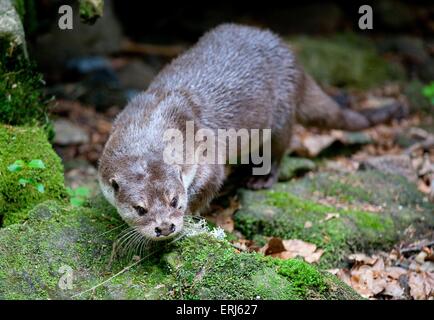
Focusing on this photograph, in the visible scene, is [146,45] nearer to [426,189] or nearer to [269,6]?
[269,6]

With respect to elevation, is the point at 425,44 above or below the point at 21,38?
below

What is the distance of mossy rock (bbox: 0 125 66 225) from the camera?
129 inches

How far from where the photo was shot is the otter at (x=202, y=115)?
3.04 meters

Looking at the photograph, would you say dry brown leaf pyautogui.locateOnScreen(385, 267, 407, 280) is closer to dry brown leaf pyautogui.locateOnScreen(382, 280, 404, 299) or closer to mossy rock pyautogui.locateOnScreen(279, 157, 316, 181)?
dry brown leaf pyautogui.locateOnScreen(382, 280, 404, 299)

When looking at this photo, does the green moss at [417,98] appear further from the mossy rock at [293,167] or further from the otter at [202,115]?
the mossy rock at [293,167]

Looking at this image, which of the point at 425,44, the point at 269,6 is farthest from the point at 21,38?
the point at 425,44

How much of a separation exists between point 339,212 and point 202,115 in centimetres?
115

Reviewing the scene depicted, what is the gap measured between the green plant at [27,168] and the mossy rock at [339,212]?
1350mm

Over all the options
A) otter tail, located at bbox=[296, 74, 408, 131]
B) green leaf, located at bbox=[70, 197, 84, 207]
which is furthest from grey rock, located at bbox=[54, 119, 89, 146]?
otter tail, located at bbox=[296, 74, 408, 131]

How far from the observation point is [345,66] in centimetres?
741

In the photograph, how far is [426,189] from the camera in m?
4.50

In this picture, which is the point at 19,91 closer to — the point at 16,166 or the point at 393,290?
the point at 16,166

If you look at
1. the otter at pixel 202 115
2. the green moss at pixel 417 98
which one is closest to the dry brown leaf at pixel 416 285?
the otter at pixel 202 115

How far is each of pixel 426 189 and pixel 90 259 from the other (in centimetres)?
272
